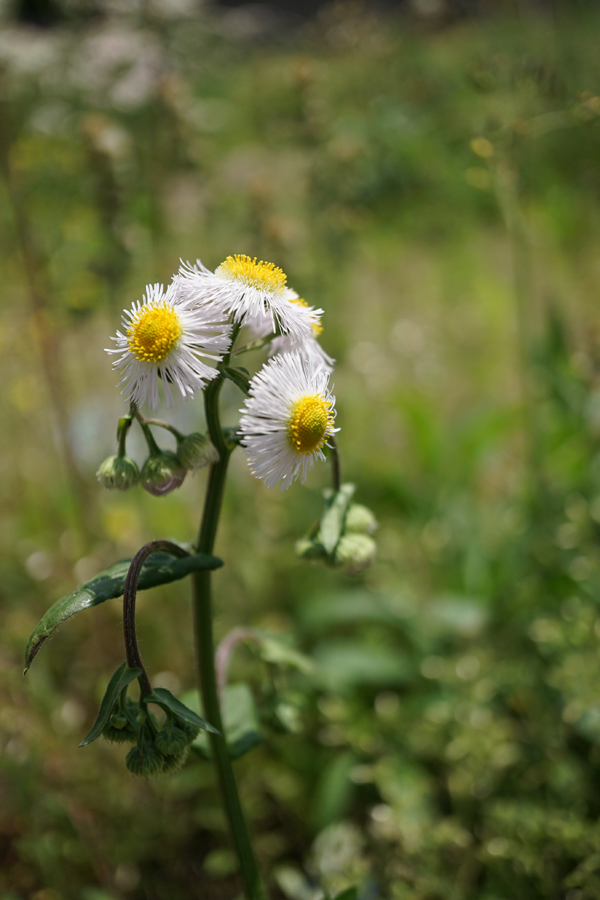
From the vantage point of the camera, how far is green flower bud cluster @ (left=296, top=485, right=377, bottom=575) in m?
0.99

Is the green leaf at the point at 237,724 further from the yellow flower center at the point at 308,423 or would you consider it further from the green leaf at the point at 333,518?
the yellow flower center at the point at 308,423

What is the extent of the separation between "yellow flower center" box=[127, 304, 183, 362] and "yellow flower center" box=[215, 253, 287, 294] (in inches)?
3.9

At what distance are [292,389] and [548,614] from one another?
1411 millimetres

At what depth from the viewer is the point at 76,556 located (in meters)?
2.22

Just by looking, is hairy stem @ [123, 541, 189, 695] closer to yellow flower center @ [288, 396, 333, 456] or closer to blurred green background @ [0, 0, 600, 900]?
yellow flower center @ [288, 396, 333, 456]

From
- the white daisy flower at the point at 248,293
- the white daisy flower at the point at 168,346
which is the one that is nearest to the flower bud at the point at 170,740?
the white daisy flower at the point at 168,346

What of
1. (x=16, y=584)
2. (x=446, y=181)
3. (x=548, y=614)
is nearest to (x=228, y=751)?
(x=548, y=614)

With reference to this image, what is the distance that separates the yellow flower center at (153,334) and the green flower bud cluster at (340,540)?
35 centimetres

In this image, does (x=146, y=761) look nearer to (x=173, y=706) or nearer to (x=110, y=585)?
(x=173, y=706)

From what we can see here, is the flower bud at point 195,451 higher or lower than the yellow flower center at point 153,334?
lower

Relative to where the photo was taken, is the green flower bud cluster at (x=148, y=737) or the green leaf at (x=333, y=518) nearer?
the green flower bud cluster at (x=148, y=737)

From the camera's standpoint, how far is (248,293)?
0.86 m

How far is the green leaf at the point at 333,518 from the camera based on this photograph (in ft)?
3.18

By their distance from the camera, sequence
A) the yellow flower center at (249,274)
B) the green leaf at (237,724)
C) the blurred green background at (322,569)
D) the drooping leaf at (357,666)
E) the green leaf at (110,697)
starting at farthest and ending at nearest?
the drooping leaf at (357,666)
the blurred green background at (322,569)
the green leaf at (237,724)
the yellow flower center at (249,274)
the green leaf at (110,697)
